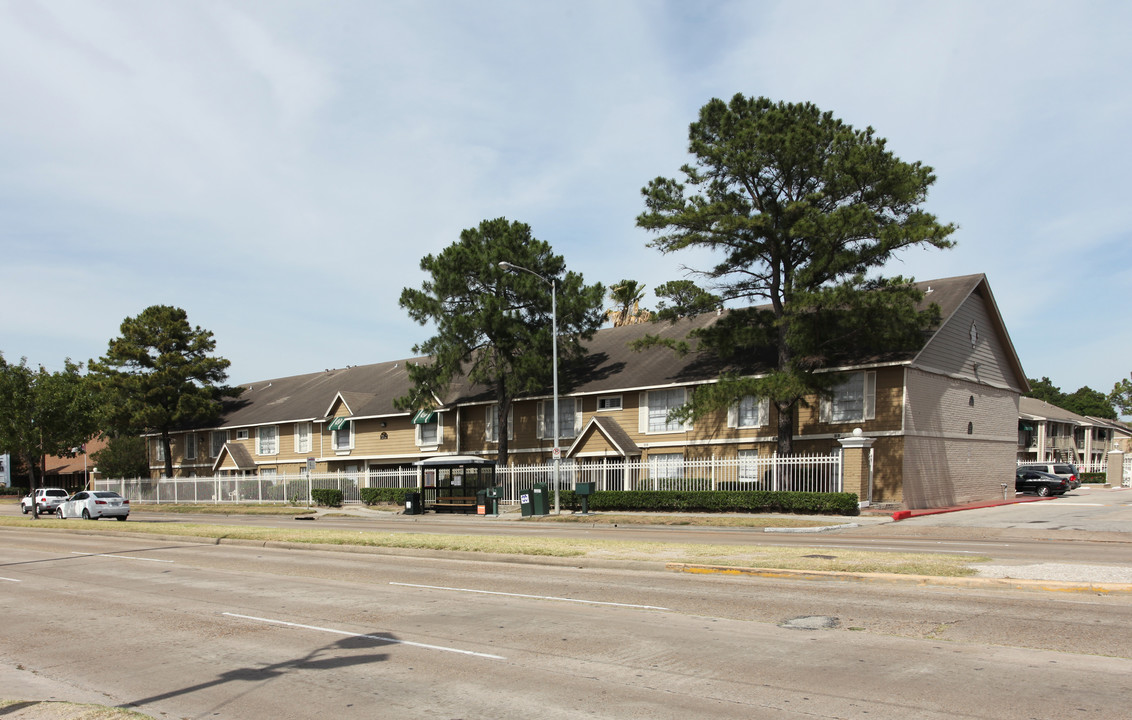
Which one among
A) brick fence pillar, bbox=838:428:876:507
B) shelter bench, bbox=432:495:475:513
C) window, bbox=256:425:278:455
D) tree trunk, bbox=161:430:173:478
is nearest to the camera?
brick fence pillar, bbox=838:428:876:507

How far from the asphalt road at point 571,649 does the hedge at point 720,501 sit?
17209mm

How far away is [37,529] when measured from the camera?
109 feet

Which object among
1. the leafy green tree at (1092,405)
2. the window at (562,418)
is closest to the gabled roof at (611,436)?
the window at (562,418)

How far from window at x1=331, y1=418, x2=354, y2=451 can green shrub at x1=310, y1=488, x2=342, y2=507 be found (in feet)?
21.8

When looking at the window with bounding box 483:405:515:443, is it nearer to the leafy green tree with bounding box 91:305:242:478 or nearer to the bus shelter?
the bus shelter

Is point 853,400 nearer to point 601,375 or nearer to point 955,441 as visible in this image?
point 955,441

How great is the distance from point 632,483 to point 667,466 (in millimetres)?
1836

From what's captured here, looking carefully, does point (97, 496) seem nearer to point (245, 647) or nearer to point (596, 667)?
point (245, 647)

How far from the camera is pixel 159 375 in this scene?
199 feet

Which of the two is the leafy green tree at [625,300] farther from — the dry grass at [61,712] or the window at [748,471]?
the dry grass at [61,712]

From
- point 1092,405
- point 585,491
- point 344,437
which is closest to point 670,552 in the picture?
point 585,491

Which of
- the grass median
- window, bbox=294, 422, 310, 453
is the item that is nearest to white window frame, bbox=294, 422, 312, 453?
window, bbox=294, 422, 310, 453

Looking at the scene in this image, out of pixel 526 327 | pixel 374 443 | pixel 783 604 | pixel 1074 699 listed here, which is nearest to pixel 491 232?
pixel 526 327

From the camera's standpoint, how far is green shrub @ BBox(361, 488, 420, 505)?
44.2 m
